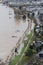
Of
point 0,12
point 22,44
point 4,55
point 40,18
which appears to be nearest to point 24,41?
point 22,44

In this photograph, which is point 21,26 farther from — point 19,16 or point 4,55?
point 4,55

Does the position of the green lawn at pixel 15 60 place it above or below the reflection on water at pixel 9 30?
above

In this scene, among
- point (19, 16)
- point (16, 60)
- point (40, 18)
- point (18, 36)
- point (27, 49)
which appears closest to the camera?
point (16, 60)

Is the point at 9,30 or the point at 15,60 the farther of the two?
the point at 9,30

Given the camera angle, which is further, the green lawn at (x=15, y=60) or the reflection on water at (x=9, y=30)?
the reflection on water at (x=9, y=30)

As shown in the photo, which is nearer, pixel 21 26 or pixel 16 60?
pixel 16 60

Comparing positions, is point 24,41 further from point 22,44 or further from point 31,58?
point 31,58

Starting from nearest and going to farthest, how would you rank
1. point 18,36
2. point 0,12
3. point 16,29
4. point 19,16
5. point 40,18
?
point 18,36
point 16,29
point 40,18
point 19,16
point 0,12

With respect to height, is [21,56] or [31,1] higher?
[21,56]

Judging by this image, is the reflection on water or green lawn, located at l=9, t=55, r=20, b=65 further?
the reflection on water

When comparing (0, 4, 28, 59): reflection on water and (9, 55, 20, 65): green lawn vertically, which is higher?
(9, 55, 20, 65): green lawn

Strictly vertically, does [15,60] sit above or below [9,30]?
above
